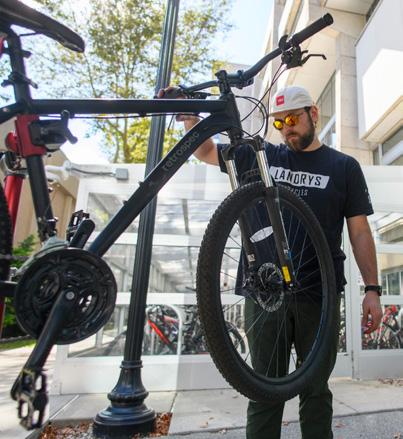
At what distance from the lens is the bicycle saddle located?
136 cm

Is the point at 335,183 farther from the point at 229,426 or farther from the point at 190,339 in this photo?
the point at 190,339

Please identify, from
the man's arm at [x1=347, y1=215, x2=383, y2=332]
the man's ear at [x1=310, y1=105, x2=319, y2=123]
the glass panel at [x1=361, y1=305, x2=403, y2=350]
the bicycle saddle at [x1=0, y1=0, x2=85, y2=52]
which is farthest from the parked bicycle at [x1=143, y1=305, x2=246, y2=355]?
the bicycle saddle at [x1=0, y1=0, x2=85, y2=52]

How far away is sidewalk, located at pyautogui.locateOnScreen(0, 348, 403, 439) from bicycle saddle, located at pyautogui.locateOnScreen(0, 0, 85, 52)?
110 inches

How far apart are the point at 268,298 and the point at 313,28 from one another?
1.22 m

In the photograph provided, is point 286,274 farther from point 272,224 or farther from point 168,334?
point 168,334

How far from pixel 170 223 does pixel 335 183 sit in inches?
118

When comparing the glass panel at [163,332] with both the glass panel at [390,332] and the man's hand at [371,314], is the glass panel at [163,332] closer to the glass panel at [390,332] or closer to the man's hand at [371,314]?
the glass panel at [390,332]

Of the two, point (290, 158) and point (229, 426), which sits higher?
point (290, 158)

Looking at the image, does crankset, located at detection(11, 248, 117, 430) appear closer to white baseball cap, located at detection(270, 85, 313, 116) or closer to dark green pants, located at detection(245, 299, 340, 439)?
dark green pants, located at detection(245, 299, 340, 439)

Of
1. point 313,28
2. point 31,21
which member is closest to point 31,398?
point 31,21

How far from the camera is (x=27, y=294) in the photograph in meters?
1.25

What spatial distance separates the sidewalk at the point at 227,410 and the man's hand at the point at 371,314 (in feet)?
4.59

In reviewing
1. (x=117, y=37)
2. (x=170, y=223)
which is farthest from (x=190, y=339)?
(x=117, y=37)

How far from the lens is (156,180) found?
5.21ft
